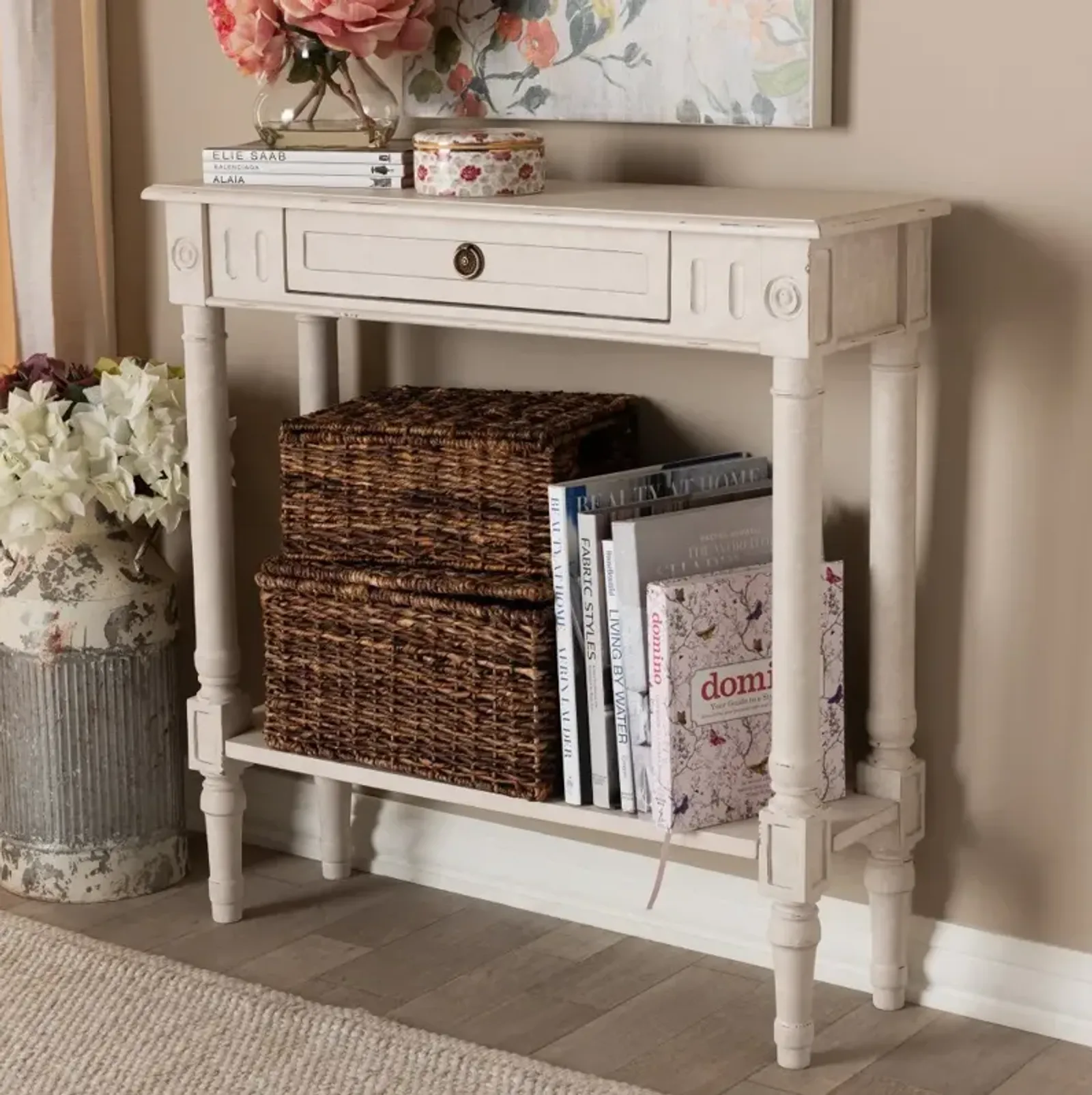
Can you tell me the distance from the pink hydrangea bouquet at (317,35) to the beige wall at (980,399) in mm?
220

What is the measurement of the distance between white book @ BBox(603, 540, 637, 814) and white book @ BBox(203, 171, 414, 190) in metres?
0.46

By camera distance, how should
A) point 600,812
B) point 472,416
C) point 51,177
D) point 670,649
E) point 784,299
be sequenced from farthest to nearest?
point 51,177
point 472,416
point 600,812
point 670,649
point 784,299

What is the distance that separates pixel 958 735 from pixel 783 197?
605 millimetres

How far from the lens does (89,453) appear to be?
2.31 meters

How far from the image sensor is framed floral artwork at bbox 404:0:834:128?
200cm

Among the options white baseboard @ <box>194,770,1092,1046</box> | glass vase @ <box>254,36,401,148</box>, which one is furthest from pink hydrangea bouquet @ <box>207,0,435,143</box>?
white baseboard @ <box>194,770,1092,1046</box>

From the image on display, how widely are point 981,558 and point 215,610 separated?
898mm

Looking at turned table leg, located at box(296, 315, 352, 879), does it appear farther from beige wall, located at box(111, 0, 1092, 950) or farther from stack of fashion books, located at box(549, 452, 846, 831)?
stack of fashion books, located at box(549, 452, 846, 831)

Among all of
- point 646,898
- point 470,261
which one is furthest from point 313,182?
point 646,898

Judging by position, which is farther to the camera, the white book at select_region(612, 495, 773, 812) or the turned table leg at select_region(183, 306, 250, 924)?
the turned table leg at select_region(183, 306, 250, 924)

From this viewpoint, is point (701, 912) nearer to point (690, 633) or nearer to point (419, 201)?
point (690, 633)

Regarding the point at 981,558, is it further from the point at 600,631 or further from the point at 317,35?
the point at 317,35

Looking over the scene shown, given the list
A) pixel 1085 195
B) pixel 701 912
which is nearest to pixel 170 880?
pixel 701 912

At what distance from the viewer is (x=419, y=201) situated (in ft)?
6.43
